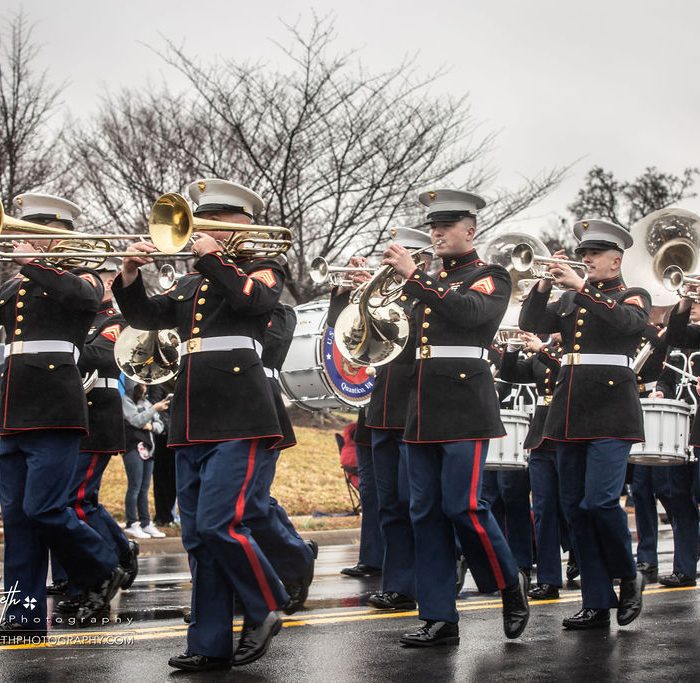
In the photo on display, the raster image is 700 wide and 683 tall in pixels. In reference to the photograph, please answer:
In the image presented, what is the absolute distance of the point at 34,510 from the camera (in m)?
7.01

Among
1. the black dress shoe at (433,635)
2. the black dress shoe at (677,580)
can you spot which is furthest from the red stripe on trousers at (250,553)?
the black dress shoe at (677,580)

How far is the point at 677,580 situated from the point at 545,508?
1187 millimetres

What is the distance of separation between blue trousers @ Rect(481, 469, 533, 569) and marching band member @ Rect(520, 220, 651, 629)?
2314 millimetres

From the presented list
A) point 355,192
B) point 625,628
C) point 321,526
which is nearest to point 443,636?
point 625,628

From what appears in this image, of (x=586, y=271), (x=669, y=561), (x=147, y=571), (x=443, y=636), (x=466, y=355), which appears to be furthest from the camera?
(x=669, y=561)

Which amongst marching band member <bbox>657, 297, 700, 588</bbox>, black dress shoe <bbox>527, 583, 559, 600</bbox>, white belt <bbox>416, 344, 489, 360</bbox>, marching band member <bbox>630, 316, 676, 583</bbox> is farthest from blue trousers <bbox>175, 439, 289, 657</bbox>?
marching band member <bbox>630, 316, 676, 583</bbox>

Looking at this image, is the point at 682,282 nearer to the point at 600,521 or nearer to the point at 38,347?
the point at 600,521

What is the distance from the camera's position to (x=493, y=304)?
7074 mm

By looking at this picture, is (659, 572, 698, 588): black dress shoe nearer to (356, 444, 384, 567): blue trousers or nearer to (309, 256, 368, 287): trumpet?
(356, 444, 384, 567): blue trousers

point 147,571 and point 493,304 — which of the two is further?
point 147,571

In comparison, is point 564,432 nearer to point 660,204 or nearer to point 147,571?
point 147,571

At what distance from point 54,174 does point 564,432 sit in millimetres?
15245

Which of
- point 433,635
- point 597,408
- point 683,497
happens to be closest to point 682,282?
point 597,408

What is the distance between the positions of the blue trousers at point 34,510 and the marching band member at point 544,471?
11.2ft
